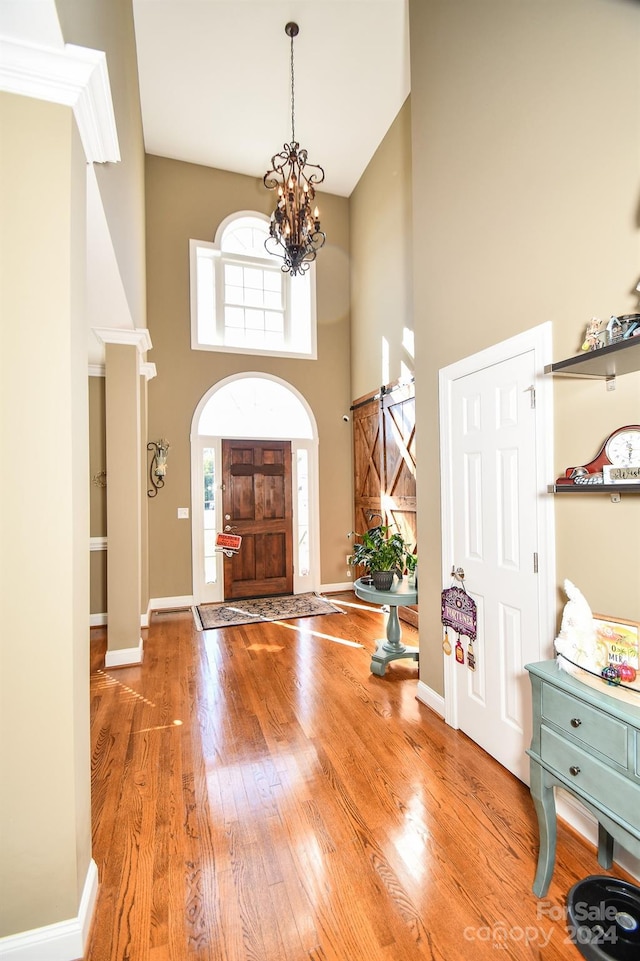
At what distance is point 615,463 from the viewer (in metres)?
1.61

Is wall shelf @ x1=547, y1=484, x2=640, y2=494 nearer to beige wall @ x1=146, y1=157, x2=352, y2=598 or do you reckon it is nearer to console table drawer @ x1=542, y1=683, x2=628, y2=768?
console table drawer @ x1=542, y1=683, x2=628, y2=768

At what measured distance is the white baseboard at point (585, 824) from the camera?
163 centimetres

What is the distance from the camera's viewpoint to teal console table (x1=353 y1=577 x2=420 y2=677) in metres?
3.20

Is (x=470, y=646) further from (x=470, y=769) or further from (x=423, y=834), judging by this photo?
(x=423, y=834)

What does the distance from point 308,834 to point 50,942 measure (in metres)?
0.95

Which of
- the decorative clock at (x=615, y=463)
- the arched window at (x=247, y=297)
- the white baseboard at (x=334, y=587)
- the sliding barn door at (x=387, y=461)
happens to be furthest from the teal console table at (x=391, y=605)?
the arched window at (x=247, y=297)

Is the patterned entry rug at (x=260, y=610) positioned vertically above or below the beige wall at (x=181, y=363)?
below

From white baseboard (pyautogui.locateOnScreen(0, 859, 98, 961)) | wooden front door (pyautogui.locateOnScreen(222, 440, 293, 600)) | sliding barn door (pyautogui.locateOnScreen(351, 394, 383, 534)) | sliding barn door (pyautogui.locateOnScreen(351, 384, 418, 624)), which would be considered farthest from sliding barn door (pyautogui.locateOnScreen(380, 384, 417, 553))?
white baseboard (pyautogui.locateOnScreen(0, 859, 98, 961))

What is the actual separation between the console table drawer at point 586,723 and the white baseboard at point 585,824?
0.44 meters

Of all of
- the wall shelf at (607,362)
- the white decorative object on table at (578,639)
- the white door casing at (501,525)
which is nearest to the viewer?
the wall shelf at (607,362)

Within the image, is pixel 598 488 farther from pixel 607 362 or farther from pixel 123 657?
pixel 123 657

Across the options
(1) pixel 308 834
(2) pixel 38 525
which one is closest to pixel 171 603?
(1) pixel 308 834

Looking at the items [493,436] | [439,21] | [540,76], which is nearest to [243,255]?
[439,21]

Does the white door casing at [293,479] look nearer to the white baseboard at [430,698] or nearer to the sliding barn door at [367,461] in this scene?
the sliding barn door at [367,461]
